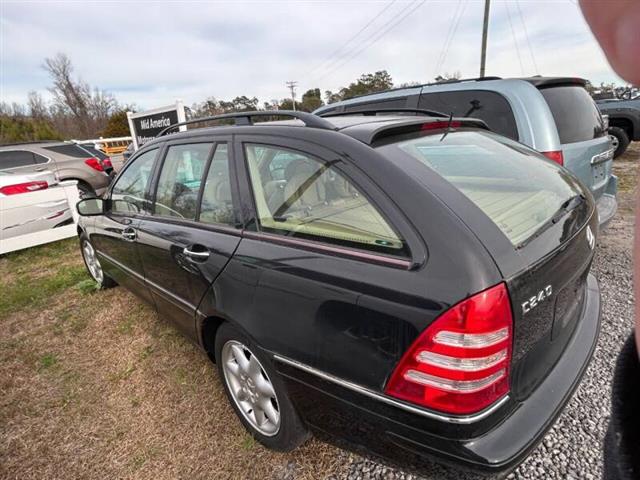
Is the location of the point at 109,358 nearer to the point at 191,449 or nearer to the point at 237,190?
the point at 191,449

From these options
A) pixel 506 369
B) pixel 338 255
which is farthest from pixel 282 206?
pixel 506 369

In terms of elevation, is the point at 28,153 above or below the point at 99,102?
below

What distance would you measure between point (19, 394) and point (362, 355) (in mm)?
2722

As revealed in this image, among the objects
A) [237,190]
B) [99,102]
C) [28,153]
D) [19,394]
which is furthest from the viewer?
[99,102]

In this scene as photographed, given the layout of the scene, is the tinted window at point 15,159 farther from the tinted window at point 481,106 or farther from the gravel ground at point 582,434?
the gravel ground at point 582,434

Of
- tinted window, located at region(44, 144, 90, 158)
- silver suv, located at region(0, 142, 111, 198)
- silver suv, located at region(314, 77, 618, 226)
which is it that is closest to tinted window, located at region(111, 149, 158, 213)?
silver suv, located at region(314, 77, 618, 226)

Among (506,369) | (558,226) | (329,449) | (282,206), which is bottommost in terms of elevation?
(329,449)

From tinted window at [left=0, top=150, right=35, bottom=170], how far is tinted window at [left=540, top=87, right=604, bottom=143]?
963 cm

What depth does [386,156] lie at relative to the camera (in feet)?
4.66

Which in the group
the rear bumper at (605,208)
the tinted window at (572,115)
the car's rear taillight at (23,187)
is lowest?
the rear bumper at (605,208)

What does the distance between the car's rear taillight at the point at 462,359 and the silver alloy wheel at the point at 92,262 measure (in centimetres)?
381

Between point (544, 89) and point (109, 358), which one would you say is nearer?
point (109, 358)

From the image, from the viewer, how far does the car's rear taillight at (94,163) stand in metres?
8.16

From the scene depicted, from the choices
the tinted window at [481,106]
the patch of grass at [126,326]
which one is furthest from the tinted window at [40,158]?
the tinted window at [481,106]
